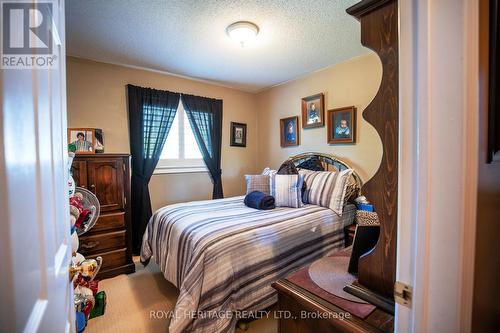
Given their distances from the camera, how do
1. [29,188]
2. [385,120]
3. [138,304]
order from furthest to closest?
[138,304]
[385,120]
[29,188]

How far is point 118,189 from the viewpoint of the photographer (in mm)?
2535

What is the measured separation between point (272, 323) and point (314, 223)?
932mm

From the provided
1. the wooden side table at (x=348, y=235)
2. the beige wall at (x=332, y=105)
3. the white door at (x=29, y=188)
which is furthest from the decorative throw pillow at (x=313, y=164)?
the white door at (x=29, y=188)

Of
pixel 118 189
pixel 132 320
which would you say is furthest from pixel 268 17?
pixel 132 320

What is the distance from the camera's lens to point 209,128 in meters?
3.65

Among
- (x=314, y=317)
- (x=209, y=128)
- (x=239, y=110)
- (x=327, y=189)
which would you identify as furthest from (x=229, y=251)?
(x=239, y=110)

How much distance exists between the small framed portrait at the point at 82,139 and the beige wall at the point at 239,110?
17cm

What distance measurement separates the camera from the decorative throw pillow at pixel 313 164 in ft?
10.5

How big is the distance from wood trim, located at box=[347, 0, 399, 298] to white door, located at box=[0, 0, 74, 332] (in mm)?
890

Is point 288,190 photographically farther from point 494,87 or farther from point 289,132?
point 494,87

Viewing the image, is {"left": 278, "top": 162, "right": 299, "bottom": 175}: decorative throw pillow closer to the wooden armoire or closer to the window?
the window

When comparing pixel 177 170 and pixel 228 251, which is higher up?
pixel 177 170

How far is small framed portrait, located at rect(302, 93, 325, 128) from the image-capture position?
3.19 metres

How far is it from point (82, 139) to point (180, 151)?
4.15 ft
